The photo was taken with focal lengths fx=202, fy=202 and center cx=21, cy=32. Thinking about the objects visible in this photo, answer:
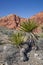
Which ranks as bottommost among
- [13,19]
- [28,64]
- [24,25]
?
[28,64]

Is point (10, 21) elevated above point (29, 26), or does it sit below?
above

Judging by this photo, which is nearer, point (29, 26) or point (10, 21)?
point (29, 26)

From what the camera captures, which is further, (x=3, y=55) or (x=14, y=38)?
(x=14, y=38)

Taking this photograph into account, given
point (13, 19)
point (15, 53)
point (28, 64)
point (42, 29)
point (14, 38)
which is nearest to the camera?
point (28, 64)

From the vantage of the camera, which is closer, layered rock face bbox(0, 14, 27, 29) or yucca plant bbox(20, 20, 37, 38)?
yucca plant bbox(20, 20, 37, 38)

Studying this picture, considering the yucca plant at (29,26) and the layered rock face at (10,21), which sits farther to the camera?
the layered rock face at (10,21)

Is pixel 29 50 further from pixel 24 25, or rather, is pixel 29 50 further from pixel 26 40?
pixel 24 25

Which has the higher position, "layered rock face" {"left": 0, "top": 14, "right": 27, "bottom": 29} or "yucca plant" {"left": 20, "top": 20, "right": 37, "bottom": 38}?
"layered rock face" {"left": 0, "top": 14, "right": 27, "bottom": 29}

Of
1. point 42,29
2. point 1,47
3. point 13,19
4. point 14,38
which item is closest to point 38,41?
point 14,38

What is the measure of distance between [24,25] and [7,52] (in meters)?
3.67

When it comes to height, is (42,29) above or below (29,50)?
above

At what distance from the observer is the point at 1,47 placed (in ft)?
40.2

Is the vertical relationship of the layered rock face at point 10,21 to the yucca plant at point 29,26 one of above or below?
above

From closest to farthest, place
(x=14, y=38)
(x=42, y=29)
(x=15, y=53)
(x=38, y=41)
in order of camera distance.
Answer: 1. (x=15, y=53)
2. (x=14, y=38)
3. (x=38, y=41)
4. (x=42, y=29)
